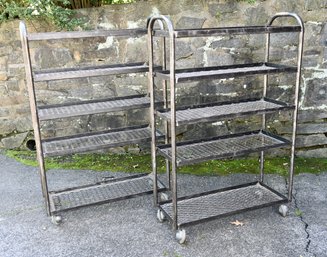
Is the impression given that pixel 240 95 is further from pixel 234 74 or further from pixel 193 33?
pixel 193 33

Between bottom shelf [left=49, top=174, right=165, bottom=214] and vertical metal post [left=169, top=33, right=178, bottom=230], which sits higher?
vertical metal post [left=169, top=33, right=178, bottom=230]

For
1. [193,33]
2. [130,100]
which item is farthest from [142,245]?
[193,33]

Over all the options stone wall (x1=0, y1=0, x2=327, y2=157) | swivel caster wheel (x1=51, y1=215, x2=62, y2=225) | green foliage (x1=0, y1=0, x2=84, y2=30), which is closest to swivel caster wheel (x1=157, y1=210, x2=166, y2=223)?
swivel caster wheel (x1=51, y1=215, x2=62, y2=225)

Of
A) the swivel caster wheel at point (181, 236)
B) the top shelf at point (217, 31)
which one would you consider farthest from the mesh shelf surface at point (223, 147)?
the top shelf at point (217, 31)

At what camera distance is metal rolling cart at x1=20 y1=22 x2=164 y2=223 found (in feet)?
9.94

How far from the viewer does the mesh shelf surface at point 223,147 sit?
9.71ft

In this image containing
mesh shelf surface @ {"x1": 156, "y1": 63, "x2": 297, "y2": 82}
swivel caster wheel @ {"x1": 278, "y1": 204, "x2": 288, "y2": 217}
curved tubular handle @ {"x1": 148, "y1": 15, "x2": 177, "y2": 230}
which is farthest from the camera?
swivel caster wheel @ {"x1": 278, "y1": 204, "x2": 288, "y2": 217}

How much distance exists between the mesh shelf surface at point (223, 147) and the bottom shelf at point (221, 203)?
17.3 inches

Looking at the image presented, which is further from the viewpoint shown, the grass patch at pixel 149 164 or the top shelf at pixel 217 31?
the grass patch at pixel 149 164

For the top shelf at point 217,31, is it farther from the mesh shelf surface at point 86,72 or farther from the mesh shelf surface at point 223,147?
the mesh shelf surface at point 223,147

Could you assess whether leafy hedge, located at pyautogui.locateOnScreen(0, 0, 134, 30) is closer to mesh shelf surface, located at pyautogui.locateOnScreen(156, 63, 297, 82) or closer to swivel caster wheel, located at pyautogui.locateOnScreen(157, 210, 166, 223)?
mesh shelf surface, located at pyautogui.locateOnScreen(156, 63, 297, 82)

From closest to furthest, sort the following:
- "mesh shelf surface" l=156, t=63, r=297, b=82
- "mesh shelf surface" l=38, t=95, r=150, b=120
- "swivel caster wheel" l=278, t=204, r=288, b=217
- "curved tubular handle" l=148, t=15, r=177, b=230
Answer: "curved tubular handle" l=148, t=15, r=177, b=230 < "mesh shelf surface" l=156, t=63, r=297, b=82 < "mesh shelf surface" l=38, t=95, r=150, b=120 < "swivel caster wheel" l=278, t=204, r=288, b=217

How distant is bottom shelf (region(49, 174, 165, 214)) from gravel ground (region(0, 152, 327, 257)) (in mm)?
122

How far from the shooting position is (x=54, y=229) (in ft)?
10.3
